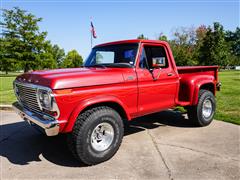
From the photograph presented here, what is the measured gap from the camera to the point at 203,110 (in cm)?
573

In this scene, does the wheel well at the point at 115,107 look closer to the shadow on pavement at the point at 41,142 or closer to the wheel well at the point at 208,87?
the shadow on pavement at the point at 41,142

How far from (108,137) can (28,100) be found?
1.53 m

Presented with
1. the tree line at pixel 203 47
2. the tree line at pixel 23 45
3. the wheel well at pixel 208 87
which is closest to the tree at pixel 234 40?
the tree line at pixel 203 47

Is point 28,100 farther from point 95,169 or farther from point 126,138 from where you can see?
point 126,138

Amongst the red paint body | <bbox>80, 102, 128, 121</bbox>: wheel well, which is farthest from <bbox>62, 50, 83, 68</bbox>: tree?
<bbox>80, 102, 128, 121</bbox>: wheel well

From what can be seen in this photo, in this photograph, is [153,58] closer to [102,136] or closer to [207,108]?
[102,136]

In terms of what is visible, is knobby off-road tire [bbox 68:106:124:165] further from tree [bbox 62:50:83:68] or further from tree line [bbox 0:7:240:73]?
tree [bbox 62:50:83:68]

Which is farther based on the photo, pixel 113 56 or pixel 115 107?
pixel 113 56

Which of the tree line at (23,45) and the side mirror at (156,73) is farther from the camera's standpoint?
the tree line at (23,45)

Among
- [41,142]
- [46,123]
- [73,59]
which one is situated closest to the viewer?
[46,123]

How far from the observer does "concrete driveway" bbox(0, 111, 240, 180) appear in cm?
339

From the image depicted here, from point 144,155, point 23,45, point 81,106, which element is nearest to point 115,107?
point 81,106

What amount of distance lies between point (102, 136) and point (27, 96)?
4.85ft

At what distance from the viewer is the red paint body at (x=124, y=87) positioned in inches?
133
